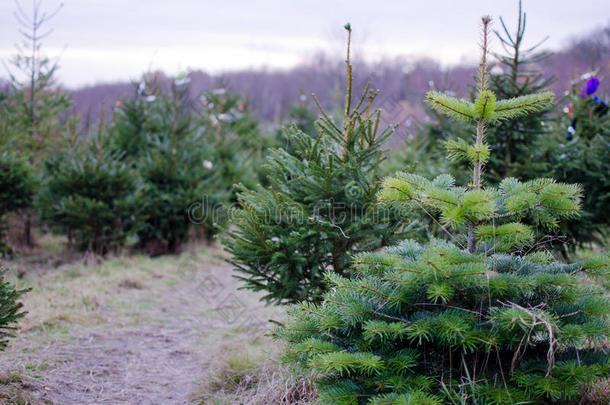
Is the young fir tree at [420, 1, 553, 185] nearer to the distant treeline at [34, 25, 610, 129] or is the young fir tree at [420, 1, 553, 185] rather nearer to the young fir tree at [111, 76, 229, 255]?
the young fir tree at [111, 76, 229, 255]

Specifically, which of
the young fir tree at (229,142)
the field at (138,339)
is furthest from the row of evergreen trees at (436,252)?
the young fir tree at (229,142)

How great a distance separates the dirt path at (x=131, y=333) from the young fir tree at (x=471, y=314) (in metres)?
1.91

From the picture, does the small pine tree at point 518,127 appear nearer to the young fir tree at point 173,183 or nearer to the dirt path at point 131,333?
the dirt path at point 131,333

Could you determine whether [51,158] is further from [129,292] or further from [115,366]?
[115,366]

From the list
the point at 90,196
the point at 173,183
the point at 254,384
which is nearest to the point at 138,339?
the point at 254,384

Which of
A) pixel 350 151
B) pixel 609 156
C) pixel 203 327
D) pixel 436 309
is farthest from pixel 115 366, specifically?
pixel 609 156

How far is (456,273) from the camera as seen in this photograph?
2189 mm

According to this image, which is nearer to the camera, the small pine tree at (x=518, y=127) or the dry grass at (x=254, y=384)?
the dry grass at (x=254, y=384)

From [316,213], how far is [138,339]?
2661 millimetres

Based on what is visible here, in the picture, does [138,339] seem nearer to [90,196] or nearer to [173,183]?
[90,196]

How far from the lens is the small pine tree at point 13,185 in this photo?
7531 millimetres

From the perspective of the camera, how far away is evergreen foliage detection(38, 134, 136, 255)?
7.66 meters

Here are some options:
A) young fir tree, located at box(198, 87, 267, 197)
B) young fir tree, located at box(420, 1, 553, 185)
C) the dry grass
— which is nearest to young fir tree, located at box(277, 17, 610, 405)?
the dry grass

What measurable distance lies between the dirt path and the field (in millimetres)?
11
